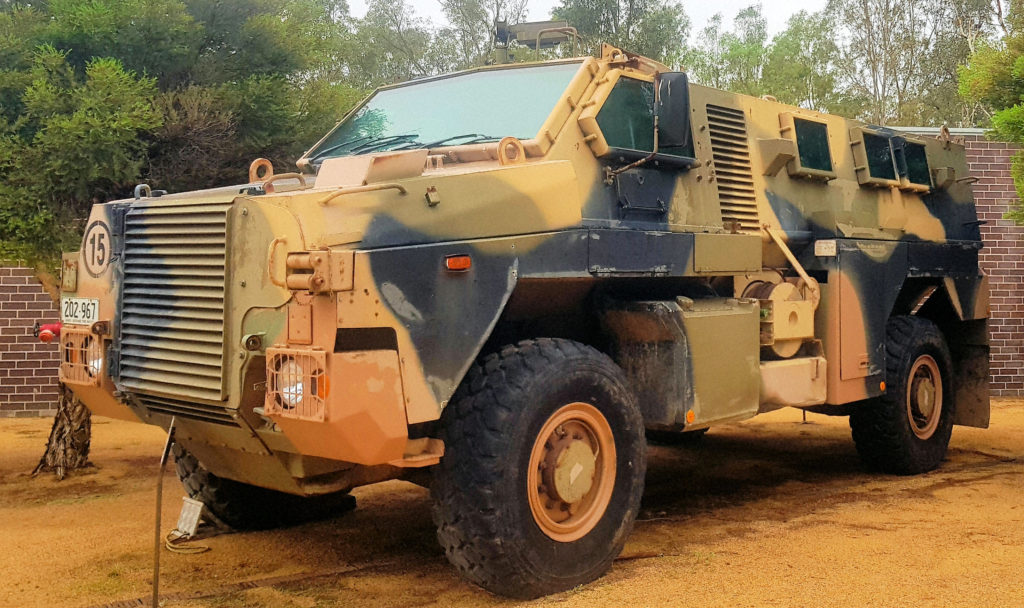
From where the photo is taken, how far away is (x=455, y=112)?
18.2 feet

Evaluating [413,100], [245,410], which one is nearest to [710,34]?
[413,100]

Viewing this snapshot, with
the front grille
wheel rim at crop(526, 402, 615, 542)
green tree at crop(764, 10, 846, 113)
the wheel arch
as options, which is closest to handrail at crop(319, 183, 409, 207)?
the front grille

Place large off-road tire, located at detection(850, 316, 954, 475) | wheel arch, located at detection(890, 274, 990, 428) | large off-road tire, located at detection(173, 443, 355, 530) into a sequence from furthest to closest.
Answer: wheel arch, located at detection(890, 274, 990, 428), large off-road tire, located at detection(850, 316, 954, 475), large off-road tire, located at detection(173, 443, 355, 530)

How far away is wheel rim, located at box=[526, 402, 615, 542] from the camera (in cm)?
446

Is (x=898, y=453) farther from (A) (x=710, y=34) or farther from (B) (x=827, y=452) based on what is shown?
(A) (x=710, y=34)

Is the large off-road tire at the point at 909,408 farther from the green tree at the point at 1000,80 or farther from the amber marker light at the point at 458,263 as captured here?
the amber marker light at the point at 458,263

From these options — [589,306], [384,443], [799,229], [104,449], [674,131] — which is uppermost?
[674,131]

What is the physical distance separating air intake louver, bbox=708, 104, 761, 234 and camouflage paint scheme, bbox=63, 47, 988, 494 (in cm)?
1

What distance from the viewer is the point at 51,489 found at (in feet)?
23.8

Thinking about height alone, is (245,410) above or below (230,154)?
below

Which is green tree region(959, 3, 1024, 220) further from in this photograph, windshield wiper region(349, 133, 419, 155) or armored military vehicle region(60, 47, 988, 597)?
windshield wiper region(349, 133, 419, 155)

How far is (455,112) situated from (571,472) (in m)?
2.12

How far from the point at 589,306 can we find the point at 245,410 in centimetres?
202

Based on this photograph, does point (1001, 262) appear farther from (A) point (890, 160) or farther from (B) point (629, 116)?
(B) point (629, 116)
